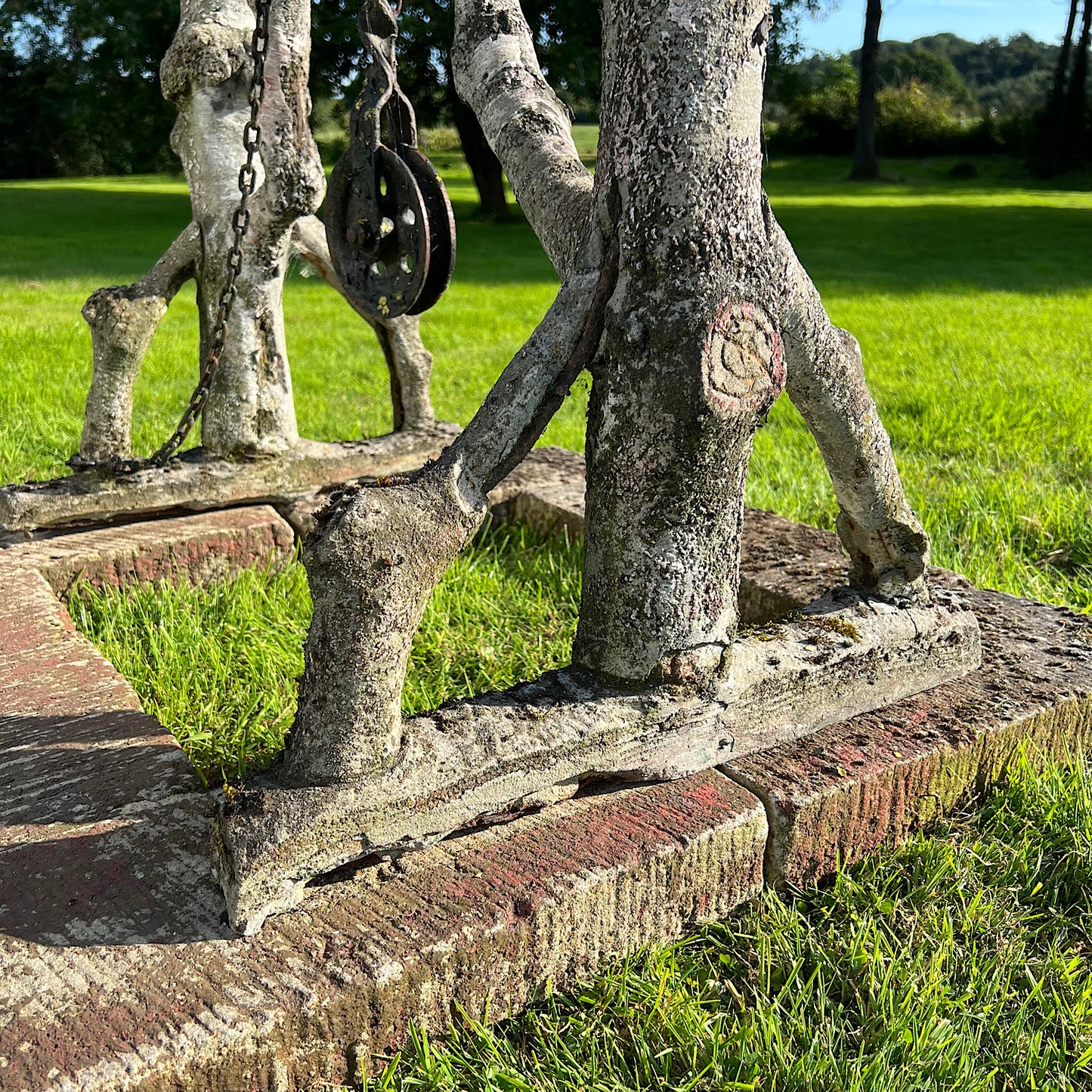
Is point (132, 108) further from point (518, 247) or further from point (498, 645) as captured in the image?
point (498, 645)

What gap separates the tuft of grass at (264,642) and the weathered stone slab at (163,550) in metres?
0.05

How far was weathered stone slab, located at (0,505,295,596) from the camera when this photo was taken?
3.16 meters

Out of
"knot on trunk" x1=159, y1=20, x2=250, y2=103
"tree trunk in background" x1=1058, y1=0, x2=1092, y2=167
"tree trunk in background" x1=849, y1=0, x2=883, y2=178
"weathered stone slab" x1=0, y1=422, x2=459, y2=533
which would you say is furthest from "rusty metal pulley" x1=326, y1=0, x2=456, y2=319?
"tree trunk in background" x1=1058, y1=0, x2=1092, y2=167

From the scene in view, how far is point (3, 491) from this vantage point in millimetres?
3338

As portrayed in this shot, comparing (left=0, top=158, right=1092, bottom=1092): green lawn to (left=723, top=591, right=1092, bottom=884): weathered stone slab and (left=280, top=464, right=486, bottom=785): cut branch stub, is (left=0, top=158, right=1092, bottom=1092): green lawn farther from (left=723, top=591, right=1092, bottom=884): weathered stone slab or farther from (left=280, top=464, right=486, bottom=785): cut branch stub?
(left=280, top=464, right=486, bottom=785): cut branch stub

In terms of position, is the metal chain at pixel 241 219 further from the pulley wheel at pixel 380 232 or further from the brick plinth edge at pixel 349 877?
the brick plinth edge at pixel 349 877

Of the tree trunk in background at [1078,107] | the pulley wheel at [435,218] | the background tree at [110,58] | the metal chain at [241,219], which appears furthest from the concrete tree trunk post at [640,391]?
the tree trunk in background at [1078,107]

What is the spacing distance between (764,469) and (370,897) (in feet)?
11.3

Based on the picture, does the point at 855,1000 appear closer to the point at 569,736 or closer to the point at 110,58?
the point at 569,736

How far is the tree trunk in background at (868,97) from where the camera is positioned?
2708cm

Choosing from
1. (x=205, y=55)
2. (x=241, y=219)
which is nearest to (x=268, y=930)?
(x=241, y=219)

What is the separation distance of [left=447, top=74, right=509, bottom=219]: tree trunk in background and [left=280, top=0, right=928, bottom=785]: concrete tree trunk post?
17.3 meters

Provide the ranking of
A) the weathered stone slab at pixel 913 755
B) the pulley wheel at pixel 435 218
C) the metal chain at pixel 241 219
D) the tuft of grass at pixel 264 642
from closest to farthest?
the pulley wheel at pixel 435 218 → the weathered stone slab at pixel 913 755 → the metal chain at pixel 241 219 → the tuft of grass at pixel 264 642

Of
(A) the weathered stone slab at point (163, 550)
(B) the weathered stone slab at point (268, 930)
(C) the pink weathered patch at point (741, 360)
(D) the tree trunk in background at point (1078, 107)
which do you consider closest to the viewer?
(B) the weathered stone slab at point (268, 930)
